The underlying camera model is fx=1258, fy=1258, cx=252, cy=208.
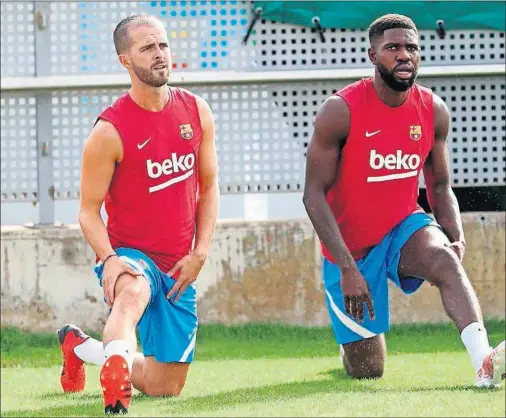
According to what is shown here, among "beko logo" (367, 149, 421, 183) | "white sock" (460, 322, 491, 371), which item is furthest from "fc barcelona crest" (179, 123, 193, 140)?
"white sock" (460, 322, 491, 371)

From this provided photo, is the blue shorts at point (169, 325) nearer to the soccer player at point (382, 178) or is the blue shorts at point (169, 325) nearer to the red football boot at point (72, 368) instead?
the red football boot at point (72, 368)

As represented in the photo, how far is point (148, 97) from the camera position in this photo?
668cm

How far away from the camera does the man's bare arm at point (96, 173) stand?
6.36 meters

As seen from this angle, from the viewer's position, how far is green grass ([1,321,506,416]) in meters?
5.69

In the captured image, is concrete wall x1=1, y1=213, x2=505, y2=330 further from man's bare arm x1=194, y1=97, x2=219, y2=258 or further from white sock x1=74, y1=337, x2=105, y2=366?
man's bare arm x1=194, y1=97, x2=219, y2=258

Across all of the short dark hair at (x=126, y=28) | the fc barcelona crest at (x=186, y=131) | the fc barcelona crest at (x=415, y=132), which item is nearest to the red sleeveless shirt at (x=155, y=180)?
the fc barcelona crest at (x=186, y=131)

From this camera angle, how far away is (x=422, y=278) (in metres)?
6.87

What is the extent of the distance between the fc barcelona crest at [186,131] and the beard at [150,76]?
266 mm

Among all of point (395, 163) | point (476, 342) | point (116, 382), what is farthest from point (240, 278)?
point (116, 382)

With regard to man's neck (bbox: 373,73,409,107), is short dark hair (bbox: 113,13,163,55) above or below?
above

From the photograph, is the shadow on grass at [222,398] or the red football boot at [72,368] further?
the red football boot at [72,368]

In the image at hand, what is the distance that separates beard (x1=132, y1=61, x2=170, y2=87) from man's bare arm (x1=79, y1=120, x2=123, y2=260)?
31cm

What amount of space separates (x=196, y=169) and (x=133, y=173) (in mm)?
390

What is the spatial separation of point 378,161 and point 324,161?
0.32m
